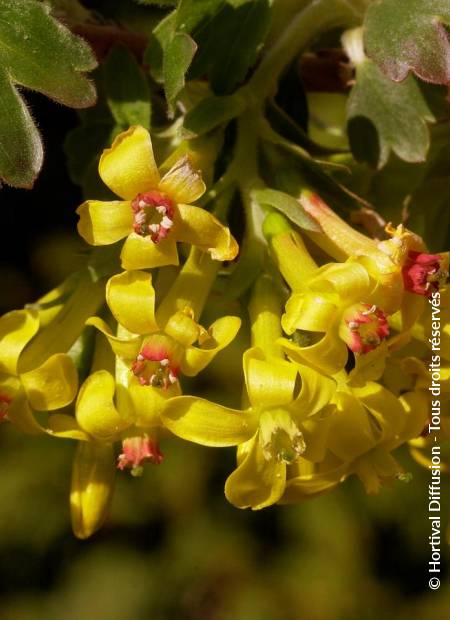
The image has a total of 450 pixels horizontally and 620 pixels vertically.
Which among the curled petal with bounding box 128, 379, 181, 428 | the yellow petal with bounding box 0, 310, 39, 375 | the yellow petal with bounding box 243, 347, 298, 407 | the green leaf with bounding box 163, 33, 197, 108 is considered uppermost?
the green leaf with bounding box 163, 33, 197, 108

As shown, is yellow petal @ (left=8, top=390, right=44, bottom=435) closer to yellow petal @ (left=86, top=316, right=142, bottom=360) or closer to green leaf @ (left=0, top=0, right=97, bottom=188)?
yellow petal @ (left=86, top=316, right=142, bottom=360)

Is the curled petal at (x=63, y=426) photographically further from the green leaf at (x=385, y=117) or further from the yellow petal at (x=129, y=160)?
the green leaf at (x=385, y=117)

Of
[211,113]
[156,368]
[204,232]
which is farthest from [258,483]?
[211,113]

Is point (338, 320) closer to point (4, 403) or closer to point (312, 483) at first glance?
point (312, 483)

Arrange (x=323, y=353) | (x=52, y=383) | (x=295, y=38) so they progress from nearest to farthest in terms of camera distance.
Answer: (x=323, y=353), (x=52, y=383), (x=295, y=38)

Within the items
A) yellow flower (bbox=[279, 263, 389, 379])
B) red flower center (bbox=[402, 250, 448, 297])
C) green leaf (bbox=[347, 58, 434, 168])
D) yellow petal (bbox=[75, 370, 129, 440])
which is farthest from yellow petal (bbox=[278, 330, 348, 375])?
green leaf (bbox=[347, 58, 434, 168])

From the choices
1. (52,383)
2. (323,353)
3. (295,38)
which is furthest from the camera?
(295,38)
